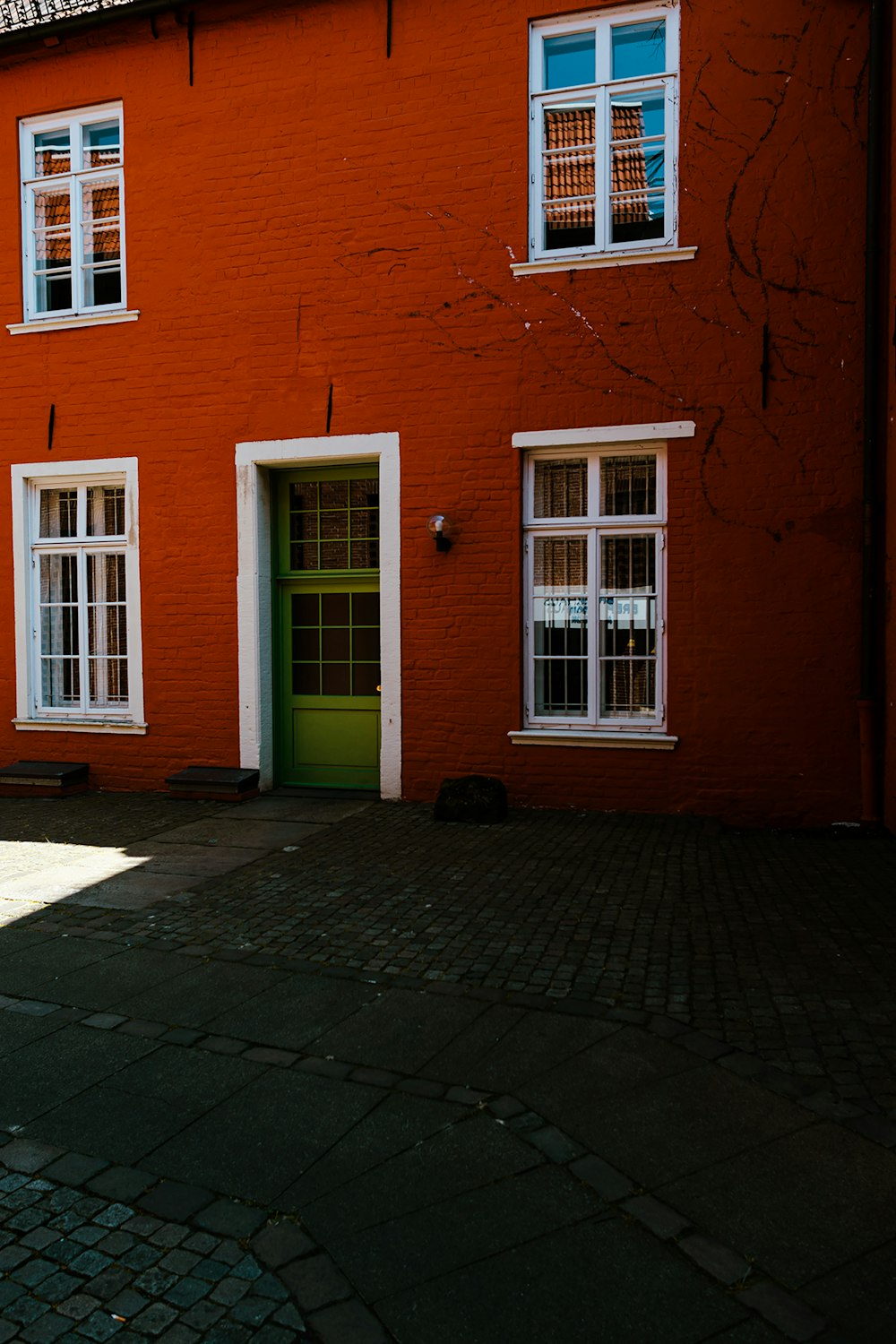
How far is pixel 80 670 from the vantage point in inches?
405

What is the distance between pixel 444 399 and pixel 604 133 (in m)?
2.51

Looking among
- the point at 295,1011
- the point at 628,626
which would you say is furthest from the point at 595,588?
the point at 295,1011

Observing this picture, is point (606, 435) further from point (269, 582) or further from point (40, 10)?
point (40, 10)

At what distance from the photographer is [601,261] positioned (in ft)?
27.1

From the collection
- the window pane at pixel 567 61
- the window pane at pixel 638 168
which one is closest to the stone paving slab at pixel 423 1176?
the window pane at pixel 638 168

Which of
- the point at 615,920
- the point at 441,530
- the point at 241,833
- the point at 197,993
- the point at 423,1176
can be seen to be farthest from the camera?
the point at 441,530

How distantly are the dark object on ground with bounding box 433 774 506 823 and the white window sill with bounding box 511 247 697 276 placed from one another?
4.19 meters

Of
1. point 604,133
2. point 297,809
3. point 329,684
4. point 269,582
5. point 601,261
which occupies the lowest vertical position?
point 297,809

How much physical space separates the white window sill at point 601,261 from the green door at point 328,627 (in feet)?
7.31

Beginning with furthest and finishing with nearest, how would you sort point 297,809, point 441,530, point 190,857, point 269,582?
point 269,582
point 297,809
point 441,530
point 190,857

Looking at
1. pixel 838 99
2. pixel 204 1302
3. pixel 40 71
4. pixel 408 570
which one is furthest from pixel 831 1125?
pixel 40 71

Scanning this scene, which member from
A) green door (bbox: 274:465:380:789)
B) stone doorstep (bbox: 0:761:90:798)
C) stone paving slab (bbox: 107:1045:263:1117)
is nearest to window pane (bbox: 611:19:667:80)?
green door (bbox: 274:465:380:789)

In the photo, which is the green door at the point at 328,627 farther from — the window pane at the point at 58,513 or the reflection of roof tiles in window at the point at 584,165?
the reflection of roof tiles in window at the point at 584,165

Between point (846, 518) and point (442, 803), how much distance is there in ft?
12.5
